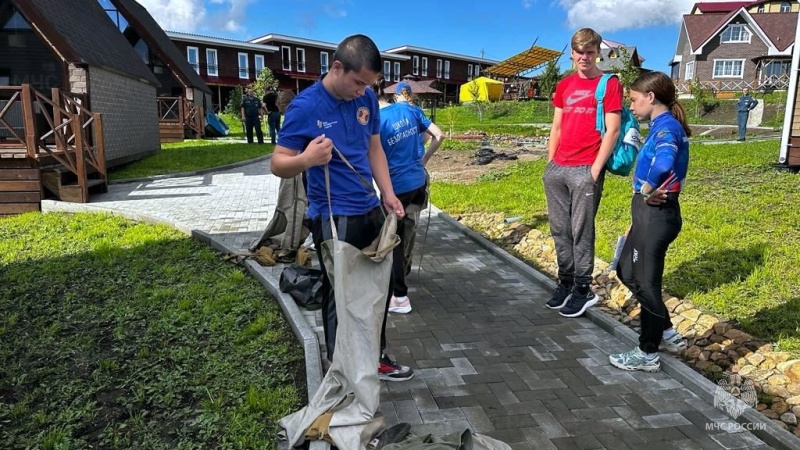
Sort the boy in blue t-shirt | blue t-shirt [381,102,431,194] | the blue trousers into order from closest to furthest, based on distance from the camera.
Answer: the boy in blue t-shirt
blue t-shirt [381,102,431,194]
the blue trousers

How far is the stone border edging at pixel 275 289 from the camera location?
3.46m

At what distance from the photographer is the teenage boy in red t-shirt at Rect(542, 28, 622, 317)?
4.10 meters

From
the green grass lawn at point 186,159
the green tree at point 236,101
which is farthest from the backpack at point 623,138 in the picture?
the green tree at point 236,101

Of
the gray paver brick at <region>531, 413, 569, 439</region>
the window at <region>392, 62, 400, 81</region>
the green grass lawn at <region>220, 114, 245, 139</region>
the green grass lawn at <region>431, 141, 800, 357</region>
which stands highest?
the window at <region>392, 62, 400, 81</region>

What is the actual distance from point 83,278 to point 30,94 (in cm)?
521

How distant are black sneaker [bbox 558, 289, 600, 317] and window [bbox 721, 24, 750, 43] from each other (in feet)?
169

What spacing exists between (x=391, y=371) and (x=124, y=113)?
14000 mm

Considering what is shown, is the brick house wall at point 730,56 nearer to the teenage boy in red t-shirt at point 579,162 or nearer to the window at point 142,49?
the window at point 142,49

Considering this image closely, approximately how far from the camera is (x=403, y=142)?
4.49 metres

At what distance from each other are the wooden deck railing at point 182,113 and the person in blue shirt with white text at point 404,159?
20605 millimetres

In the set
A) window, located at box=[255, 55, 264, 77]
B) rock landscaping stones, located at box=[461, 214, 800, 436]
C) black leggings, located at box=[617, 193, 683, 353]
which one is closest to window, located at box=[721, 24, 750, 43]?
window, located at box=[255, 55, 264, 77]

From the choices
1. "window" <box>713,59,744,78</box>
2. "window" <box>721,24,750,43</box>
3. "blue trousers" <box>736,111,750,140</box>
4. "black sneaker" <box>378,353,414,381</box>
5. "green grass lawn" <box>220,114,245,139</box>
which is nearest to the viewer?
"black sneaker" <box>378,353,414,381</box>

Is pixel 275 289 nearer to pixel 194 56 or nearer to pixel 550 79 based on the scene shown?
pixel 550 79

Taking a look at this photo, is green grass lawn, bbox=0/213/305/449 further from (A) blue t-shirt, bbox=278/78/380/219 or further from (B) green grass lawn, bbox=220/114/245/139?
(B) green grass lawn, bbox=220/114/245/139
